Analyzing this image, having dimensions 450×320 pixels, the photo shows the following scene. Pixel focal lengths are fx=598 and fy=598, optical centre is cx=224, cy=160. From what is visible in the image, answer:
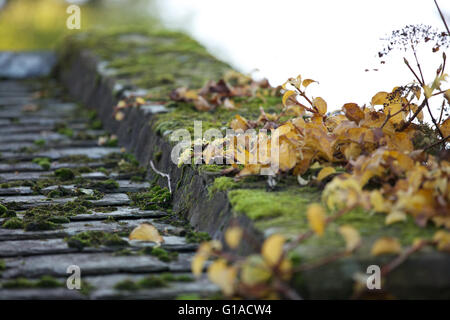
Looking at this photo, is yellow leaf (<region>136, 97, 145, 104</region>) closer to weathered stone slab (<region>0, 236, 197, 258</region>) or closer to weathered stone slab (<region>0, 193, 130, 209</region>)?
weathered stone slab (<region>0, 193, 130, 209</region>)

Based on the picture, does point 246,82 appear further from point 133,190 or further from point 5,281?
point 5,281

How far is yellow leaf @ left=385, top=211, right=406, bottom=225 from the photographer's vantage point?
5.59ft

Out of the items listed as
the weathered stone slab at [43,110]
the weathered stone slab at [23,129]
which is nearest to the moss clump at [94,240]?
the weathered stone slab at [23,129]

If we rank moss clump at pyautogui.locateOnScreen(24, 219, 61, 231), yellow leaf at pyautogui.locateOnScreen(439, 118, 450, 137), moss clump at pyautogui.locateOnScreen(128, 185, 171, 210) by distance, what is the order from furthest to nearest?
moss clump at pyautogui.locateOnScreen(128, 185, 171, 210), yellow leaf at pyautogui.locateOnScreen(439, 118, 450, 137), moss clump at pyautogui.locateOnScreen(24, 219, 61, 231)

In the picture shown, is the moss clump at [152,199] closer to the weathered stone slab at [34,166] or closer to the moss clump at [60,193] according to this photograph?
the moss clump at [60,193]

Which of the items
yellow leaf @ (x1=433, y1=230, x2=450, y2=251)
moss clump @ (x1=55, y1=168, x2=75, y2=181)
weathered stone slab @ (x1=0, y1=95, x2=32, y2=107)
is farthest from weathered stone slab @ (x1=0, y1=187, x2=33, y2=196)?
weathered stone slab @ (x1=0, y1=95, x2=32, y2=107)

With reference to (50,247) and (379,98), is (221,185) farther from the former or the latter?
(379,98)

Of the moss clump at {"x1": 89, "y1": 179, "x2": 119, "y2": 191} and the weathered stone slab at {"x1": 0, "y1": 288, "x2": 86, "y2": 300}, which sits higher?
the moss clump at {"x1": 89, "y1": 179, "x2": 119, "y2": 191}

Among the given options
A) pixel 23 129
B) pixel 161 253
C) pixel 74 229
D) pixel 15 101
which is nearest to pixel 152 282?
pixel 161 253

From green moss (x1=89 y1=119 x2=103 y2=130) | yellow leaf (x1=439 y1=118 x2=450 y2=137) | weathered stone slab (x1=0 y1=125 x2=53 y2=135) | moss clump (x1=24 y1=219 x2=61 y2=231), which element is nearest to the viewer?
moss clump (x1=24 y1=219 x2=61 y2=231)

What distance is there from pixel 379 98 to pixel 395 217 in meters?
0.85

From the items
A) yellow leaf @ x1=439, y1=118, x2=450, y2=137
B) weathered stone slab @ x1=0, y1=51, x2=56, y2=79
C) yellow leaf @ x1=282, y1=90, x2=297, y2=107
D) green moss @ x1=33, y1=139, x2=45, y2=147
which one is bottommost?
green moss @ x1=33, y1=139, x2=45, y2=147

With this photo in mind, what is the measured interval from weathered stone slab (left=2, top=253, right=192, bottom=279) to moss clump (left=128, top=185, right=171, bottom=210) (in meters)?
0.63

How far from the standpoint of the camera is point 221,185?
7.34ft
